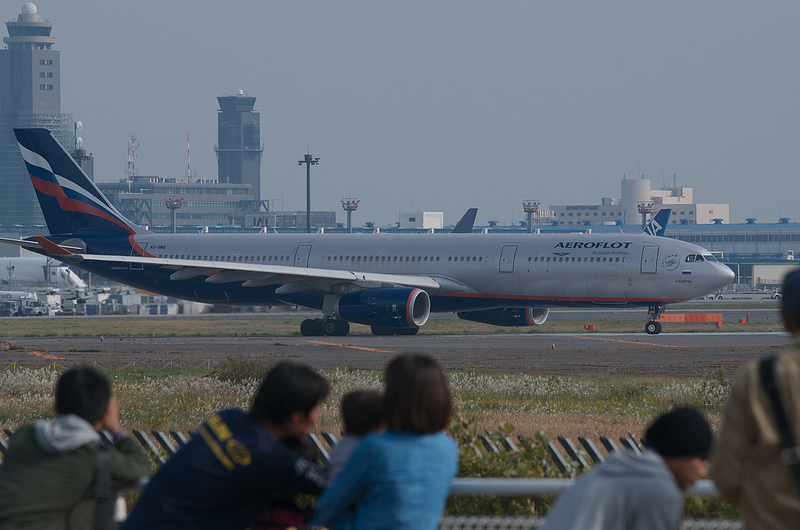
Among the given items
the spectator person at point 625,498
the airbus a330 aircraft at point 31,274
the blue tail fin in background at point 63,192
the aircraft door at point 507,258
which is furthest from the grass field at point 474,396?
the airbus a330 aircraft at point 31,274

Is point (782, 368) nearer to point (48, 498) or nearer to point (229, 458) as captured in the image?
point (229, 458)

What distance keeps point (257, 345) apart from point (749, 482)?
2898cm

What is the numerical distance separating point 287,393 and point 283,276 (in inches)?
1210

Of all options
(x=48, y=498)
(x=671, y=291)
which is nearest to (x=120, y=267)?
(x=671, y=291)

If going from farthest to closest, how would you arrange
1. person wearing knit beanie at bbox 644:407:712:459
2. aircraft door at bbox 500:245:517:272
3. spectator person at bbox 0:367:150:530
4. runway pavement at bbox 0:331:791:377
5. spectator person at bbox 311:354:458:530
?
aircraft door at bbox 500:245:517:272, runway pavement at bbox 0:331:791:377, spectator person at bbox 0:367:150:530, spectator person at bbox 311:354:458:530, person wearing knit beanie at bbox 644:407:712:459

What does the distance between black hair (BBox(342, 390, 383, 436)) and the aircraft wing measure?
29629 mm

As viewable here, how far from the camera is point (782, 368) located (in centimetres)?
367

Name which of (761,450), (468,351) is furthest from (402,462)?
(468,351)

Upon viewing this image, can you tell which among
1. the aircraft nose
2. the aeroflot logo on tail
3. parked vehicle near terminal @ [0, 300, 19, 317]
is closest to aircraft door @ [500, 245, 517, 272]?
the aeroflot logo on tail

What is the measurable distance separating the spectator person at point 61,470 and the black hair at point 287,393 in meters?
0.86

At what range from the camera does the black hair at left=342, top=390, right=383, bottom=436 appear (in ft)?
16.5

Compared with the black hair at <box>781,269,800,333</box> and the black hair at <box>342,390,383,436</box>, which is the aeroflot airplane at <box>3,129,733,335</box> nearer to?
the black hair at <box>342,390,383,436</box>

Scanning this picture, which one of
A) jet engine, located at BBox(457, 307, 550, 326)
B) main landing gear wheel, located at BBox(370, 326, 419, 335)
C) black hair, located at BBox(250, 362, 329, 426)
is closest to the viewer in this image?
black hair, located at BBox(250, 362, 329, 426)

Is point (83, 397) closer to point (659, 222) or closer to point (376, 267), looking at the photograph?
point (376, 267)
